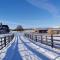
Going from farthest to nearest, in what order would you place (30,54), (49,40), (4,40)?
(49,40) → (4,40) → (30,54)

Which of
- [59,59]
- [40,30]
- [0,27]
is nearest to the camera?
[59,59]

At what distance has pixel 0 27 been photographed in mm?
182875

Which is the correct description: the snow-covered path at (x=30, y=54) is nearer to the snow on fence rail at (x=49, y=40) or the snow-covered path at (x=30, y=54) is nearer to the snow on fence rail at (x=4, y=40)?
the snow on fence rail at (x=49, y=40)

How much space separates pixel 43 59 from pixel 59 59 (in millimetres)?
6024

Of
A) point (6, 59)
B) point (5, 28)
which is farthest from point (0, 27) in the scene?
point (6, 59)

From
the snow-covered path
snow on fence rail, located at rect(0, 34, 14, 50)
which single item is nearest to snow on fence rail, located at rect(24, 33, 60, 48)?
the snow-covered path

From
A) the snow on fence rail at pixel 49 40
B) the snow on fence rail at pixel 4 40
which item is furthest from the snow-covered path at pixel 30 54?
the snow on fence rail at pixel 4 40

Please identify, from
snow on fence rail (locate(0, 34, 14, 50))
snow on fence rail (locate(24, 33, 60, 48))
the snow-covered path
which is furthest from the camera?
snow on fence rail (locate(0, 34, 14, 50))

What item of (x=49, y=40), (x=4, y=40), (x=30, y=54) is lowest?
(x=49, y=40)

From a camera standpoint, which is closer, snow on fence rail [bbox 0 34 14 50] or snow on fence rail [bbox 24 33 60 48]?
snow on fence rail [bbox 24 33 60 48]

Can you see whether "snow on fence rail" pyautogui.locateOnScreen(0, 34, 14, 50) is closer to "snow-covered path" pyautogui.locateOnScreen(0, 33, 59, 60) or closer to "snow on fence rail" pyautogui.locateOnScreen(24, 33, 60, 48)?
"snow-covered path" pyautogui.locateOnScreen(0, 33, 59, 60)

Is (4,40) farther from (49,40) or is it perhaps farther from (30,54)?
(49,40)

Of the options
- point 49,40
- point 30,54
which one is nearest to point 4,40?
point 30,54

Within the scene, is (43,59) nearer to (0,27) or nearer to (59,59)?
(59,59)
